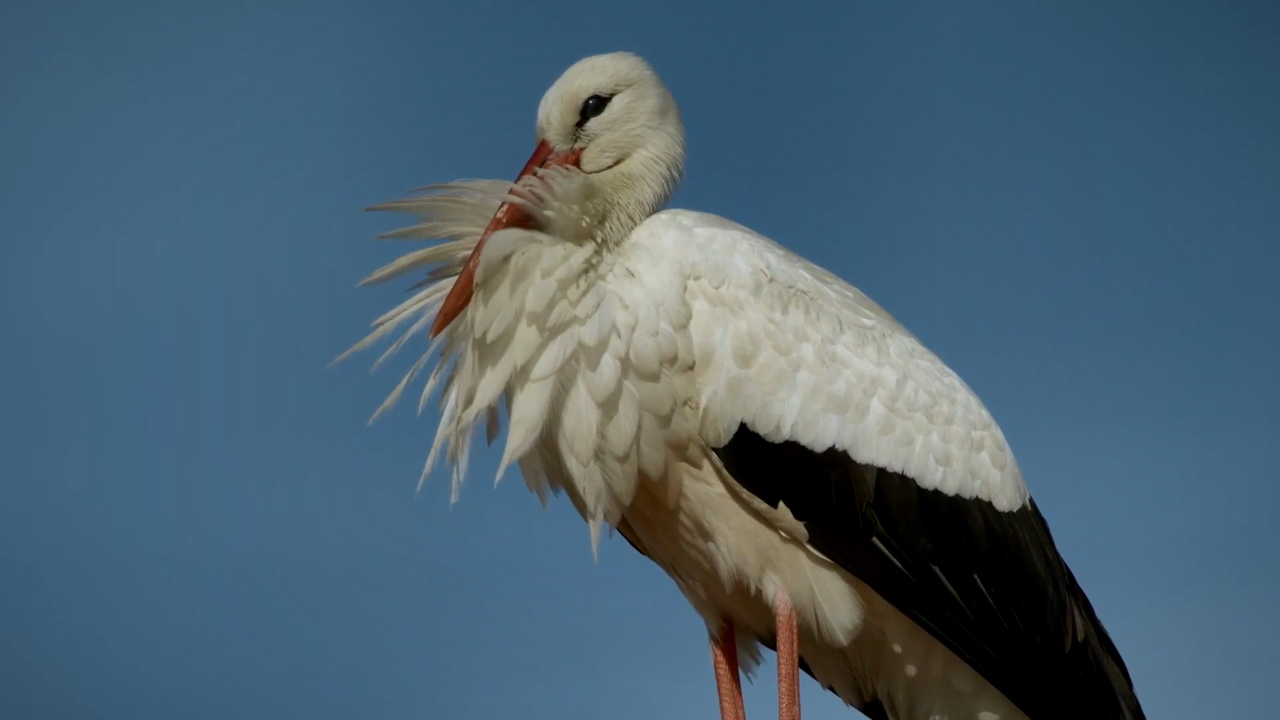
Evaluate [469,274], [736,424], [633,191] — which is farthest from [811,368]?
[469,274]

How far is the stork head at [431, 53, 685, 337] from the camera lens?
11.4 ft

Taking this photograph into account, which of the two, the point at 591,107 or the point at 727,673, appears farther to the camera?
the point at 727,673

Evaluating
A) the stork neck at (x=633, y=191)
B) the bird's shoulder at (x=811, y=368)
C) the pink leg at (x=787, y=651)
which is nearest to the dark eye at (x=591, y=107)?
the stork neck at (x=633, y=191)

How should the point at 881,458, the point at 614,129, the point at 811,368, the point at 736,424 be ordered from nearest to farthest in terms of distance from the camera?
the point at 736,424, the point at 811,368, the point at 881,458, the point at 614,129

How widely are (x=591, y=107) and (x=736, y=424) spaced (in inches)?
47.0

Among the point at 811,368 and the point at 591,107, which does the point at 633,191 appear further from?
the point at 811,368

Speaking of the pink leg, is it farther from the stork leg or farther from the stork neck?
the stork neck

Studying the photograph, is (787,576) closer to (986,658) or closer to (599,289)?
(986,658)

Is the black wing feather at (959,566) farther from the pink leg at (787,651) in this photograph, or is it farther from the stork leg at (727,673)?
the stork leg at (727,673)

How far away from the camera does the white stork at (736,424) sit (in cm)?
302

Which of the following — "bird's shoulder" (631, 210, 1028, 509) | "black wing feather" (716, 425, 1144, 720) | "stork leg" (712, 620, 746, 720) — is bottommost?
"stork leg" (712, 620, 746, 720)

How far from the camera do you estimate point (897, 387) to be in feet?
10.8

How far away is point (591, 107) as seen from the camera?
359 centimetres

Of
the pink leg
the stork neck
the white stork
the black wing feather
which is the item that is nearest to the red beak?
the white stork
